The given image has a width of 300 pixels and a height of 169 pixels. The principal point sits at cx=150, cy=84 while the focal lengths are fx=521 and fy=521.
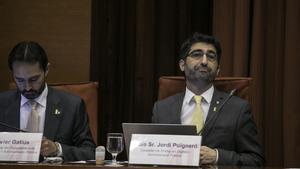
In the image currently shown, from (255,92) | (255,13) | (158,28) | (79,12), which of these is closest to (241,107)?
(255,92)

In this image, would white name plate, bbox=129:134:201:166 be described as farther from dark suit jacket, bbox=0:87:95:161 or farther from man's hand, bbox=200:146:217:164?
dark suit jacket, bbox=0:87:95:161

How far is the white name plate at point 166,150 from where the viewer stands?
198cm

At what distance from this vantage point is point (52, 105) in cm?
291

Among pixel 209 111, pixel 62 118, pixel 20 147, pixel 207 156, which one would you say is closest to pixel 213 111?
pixel 209 111

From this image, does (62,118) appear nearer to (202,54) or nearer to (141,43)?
(202,54)

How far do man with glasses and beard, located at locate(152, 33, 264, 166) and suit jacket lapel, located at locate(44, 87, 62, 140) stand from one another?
1.79 ft

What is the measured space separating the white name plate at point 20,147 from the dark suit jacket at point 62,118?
0.59 metres

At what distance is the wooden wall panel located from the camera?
3895mm

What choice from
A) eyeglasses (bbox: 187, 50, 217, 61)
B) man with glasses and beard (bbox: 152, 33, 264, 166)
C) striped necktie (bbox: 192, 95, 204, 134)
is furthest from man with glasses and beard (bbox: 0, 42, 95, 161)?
eyeglasses (bbox: 187, 50, 217, 61)

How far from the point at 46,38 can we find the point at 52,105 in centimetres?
114

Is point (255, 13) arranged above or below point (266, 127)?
above

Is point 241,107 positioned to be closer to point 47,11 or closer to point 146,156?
point 146,156

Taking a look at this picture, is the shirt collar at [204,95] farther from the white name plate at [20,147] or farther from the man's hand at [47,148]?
the white name plate at [20,147]

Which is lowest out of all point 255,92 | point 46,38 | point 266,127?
point 266,127
